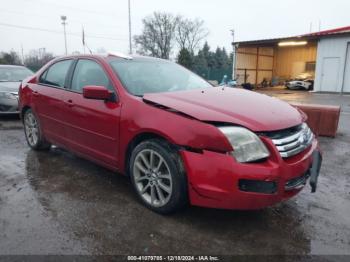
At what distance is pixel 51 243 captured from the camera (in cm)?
264

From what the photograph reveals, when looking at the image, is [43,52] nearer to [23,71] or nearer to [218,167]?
[23,71]

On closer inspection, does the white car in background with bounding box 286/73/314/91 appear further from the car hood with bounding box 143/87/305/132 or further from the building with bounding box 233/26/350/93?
the car hood with bounding box 143/87/305/132

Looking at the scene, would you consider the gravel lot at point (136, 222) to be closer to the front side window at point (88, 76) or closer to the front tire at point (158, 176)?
the front tire at point (158, 176)

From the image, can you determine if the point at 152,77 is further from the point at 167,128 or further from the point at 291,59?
the point at 291,59

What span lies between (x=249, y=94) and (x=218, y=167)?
131 centimetres

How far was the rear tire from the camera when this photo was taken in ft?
16.4

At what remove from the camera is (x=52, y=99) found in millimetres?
4414

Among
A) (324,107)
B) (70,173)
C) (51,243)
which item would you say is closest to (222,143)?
(51,243)

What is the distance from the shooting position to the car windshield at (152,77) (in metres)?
3.57

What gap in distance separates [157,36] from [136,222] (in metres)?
57.7

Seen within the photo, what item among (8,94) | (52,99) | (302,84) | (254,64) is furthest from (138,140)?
(254,64)

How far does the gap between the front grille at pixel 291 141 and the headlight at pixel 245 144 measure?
15cm

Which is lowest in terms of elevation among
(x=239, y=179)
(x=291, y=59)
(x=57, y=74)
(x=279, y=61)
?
(x=239, y=179)

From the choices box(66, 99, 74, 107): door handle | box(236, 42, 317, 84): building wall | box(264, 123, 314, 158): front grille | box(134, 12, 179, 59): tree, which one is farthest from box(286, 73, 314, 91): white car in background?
box(134, 12, 179, 59): tree
